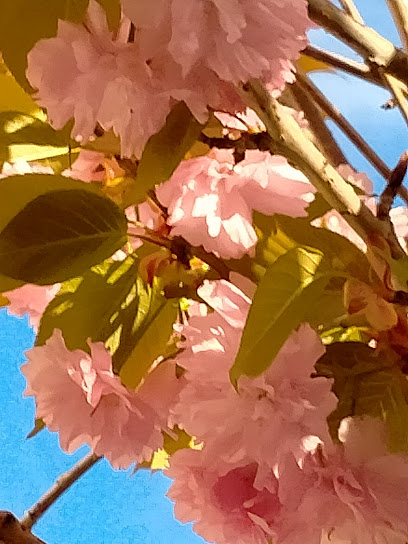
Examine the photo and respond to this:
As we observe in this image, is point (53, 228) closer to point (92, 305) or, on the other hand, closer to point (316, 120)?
point (92, 305)

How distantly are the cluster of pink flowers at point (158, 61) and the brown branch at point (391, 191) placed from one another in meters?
0.04

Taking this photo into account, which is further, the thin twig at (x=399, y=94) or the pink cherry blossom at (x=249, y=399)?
the thin twig at (x=399, y=94)

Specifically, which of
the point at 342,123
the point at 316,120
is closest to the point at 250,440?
the point at 316,120

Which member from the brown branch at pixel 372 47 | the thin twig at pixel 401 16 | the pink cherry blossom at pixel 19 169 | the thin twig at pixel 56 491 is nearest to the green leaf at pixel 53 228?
the pink cherry blossom at pixel 19 169

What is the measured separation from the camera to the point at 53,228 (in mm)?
305

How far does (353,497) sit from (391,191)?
9cm

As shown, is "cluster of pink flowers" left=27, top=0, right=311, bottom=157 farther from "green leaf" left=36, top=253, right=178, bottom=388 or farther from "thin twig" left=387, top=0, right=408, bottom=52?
"thin twig" left=387, top=0, right=408, bottom=52

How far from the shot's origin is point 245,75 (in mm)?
260

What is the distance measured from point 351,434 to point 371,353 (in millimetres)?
34

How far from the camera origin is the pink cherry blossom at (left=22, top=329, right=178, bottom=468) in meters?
0.32

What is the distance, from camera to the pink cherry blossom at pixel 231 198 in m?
0.31

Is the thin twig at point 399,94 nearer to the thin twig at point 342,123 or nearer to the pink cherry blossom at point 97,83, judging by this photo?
the thin twig at point 342,123

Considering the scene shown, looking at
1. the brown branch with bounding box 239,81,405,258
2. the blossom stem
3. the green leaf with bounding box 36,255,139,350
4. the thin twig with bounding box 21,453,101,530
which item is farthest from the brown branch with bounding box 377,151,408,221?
the thin twig with bounding box 21,453,101,530

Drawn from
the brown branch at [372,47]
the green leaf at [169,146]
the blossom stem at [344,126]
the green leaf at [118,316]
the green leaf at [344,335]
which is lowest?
the blossom stem at [344,126]
